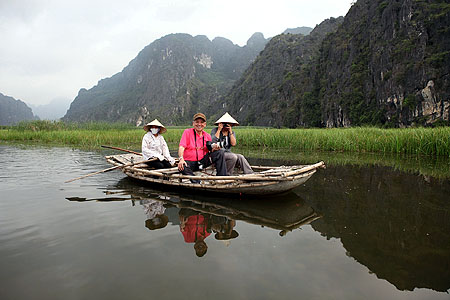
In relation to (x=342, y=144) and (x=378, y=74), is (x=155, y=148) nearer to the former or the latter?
(x=342, y=144)

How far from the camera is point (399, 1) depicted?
35.6 m

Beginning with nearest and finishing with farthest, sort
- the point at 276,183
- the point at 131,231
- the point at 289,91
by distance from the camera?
the point at 131,231, the point at 276,183, the point at 289,91

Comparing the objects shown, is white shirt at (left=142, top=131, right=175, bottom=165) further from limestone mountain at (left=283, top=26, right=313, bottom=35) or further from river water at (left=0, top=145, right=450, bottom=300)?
limestone mountain at (left=283, top=26, right=313, bottom=35)

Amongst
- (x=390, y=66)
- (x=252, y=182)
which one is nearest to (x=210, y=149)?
(x=252, y=182)

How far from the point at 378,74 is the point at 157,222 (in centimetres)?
4046

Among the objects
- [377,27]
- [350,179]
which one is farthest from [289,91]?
[350,179]

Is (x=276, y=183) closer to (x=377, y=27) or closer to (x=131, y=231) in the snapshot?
(x=131, y=231)

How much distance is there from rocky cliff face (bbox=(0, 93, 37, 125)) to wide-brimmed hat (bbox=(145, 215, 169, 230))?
540 feet

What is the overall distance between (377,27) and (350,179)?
42.1 meters

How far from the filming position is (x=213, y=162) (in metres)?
5.07

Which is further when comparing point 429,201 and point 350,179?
point 350,179

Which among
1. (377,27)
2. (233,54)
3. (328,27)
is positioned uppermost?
(233,54)

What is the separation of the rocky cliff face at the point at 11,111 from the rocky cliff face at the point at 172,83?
87.2 ft

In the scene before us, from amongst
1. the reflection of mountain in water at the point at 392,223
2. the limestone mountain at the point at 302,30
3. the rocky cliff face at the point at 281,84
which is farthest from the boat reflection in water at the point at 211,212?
the limestone mountain at the point at 302,30
